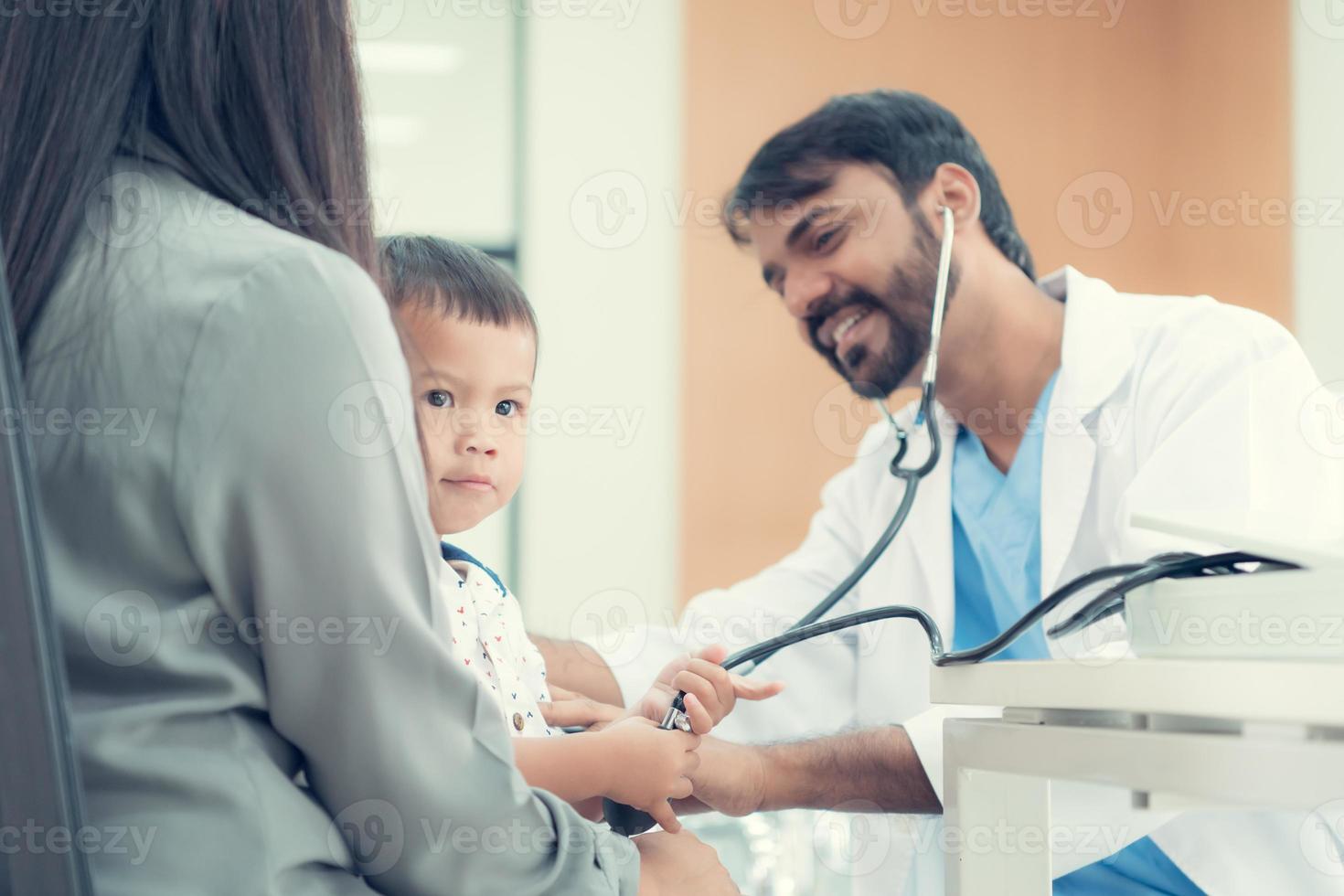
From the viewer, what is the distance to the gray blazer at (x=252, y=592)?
50cm

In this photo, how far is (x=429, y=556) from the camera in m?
0.54

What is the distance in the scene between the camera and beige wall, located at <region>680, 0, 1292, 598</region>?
2857mm

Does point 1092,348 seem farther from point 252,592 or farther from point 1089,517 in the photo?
Result: point 252,592

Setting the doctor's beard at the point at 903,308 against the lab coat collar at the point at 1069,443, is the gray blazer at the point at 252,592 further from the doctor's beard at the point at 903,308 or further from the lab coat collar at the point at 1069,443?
the doctor's beard at the point at 903,308

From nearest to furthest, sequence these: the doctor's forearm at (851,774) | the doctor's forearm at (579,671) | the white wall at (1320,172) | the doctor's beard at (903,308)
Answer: the doctor's forearm at (851,774), the doctor's forearm at (579,671), the doctor's beard at (903,308), the white wall at (1320,172)

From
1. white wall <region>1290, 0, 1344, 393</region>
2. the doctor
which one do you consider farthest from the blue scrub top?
white wall <region>1290, 0, 1344, 393</region>

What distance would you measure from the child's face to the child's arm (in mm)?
292

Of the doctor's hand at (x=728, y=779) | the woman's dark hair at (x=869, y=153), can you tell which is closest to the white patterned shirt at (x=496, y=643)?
the doctor's hand at (x=728, y=779)

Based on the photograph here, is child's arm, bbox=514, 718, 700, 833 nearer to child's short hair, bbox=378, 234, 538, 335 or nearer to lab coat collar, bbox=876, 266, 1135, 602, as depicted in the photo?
child's short hair, bbox=378, 234, 538, 335

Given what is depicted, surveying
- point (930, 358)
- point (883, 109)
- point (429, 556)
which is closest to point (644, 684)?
point (930, 358)

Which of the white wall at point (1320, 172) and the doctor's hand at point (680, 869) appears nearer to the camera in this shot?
the doctor's hand at point (680, 869)

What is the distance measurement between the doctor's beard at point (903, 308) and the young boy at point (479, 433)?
2.44ft

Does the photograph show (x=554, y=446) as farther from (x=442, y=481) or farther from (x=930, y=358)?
(x=442, y=481)

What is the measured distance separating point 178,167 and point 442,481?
1.54ft
